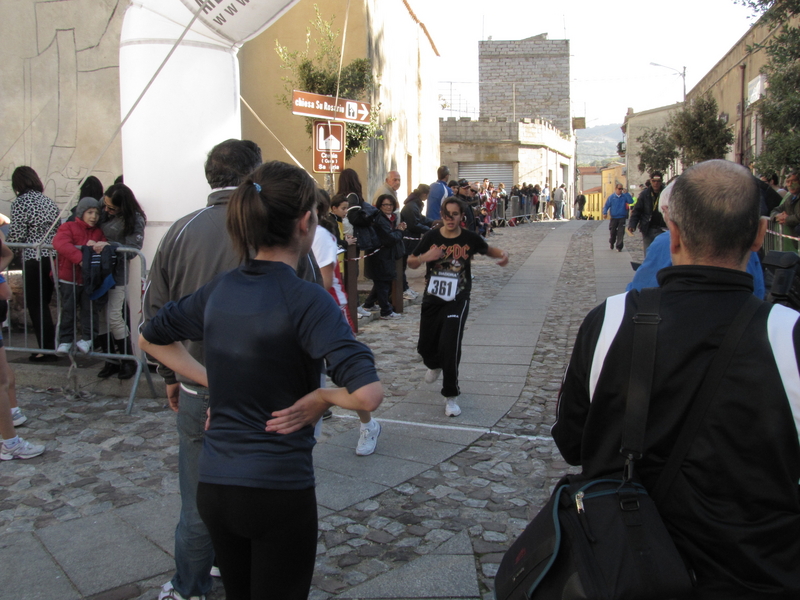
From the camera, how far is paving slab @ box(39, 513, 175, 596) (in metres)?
3.22

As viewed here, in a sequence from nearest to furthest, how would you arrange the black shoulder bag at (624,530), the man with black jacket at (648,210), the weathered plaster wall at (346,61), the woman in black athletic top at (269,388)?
the black shoulder bag at (624,530), the woman in black athletic top at (269,388), the man with black jacket at (648,210), the weathered plaster wall at (346,61)

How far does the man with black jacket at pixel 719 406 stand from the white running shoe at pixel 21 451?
13.5 ft

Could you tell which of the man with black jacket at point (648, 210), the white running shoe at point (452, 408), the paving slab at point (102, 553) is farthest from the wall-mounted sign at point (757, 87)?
the paving slab at point (102, 553)

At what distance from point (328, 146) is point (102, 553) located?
6.27 m

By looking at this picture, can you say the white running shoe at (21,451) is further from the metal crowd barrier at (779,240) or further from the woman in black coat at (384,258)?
the metal crowd barrier at (779,240)

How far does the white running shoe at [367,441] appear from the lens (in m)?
4.67

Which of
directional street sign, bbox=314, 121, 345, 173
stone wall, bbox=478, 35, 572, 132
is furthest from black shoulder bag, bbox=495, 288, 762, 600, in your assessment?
stone wall, bbox=478, 35, 572, 132

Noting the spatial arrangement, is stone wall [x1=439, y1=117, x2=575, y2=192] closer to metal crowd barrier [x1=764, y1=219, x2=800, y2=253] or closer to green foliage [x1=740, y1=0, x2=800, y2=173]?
green foliage [x1=740, y1=0, x2=800, y2=173]

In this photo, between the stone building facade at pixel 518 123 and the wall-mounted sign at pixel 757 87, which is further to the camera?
the stone building facade at pixel 518 123

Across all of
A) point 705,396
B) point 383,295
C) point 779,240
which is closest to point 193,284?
point 705,396

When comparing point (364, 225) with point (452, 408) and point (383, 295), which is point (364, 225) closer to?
point (383, 295)

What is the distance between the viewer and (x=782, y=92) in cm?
1055

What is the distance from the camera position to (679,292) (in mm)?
1652

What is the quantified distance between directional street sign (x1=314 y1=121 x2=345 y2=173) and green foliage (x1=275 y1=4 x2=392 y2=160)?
10.5ft
